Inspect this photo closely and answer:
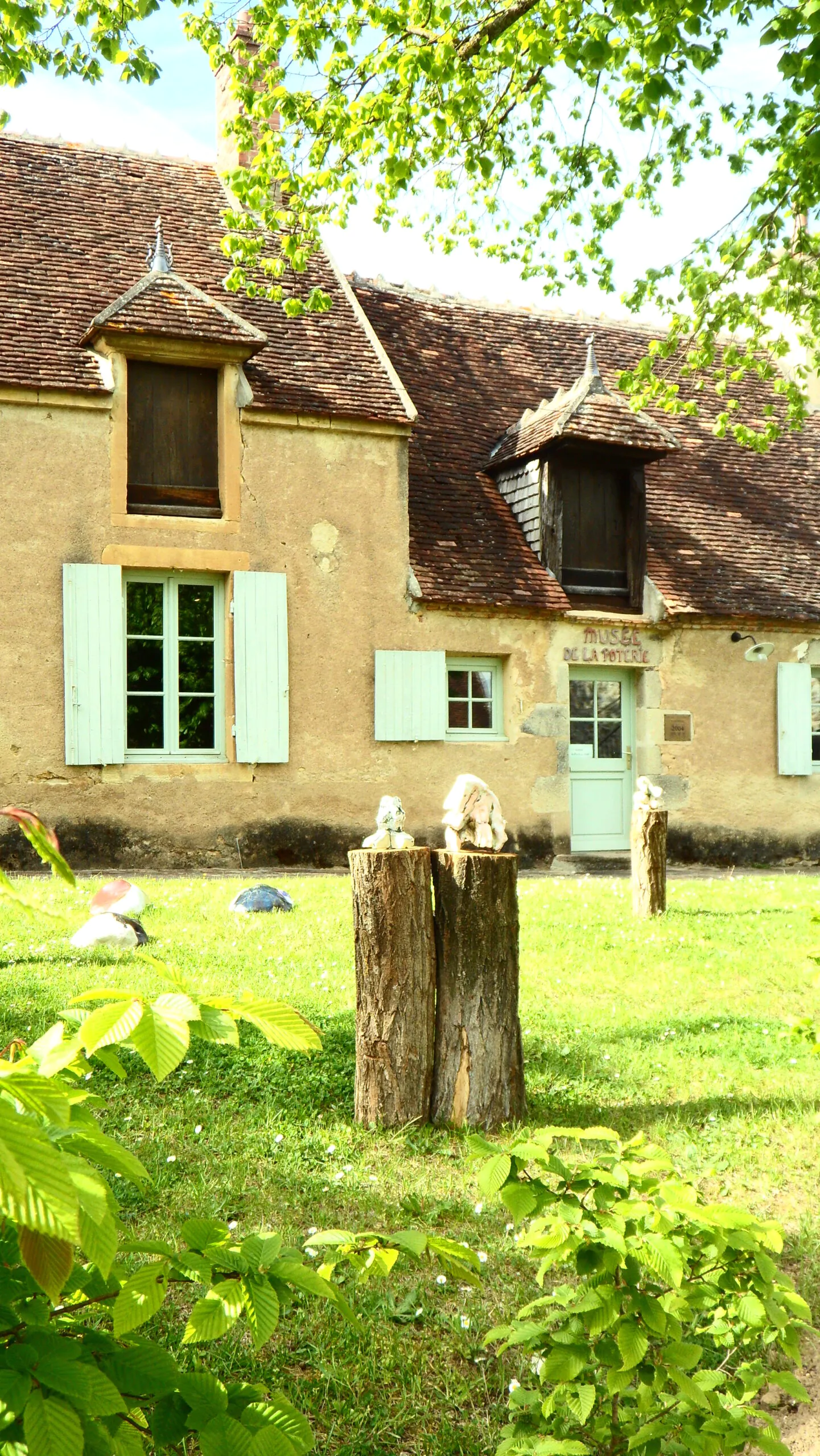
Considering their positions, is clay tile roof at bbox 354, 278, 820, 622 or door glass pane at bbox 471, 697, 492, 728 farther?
clay tile roof at bbox 354, 278, 820, 622

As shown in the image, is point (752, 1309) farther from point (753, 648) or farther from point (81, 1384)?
point (753, 648)

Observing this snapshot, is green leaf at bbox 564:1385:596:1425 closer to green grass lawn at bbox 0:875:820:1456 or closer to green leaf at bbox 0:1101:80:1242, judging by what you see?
green grass lawn at bbox 0:875:820:1456

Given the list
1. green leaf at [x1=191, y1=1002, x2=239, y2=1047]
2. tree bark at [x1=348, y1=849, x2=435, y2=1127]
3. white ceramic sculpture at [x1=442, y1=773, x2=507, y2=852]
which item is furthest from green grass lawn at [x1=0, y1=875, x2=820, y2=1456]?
white ceramic sculpture at [x1=442, y1=773, x2=507, y2=852]

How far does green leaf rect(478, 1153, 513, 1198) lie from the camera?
2.08m

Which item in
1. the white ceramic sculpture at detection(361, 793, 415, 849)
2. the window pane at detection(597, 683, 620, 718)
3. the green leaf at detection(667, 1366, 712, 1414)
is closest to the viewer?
the green leaf at detection(667, 1366, 712, 1414)

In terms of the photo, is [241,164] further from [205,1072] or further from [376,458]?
[205,1072]

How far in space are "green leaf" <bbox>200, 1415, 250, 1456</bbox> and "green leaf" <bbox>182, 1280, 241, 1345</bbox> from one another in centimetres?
11

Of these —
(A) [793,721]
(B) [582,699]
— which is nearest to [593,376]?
(B) [582,699]

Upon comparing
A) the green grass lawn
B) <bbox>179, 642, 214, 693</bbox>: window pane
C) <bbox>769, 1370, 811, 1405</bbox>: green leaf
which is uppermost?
<bbox>179, 642, 214, 693</bbox>: window pane

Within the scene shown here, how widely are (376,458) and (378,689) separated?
7.98ft

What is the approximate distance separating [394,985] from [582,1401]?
6.62 feet

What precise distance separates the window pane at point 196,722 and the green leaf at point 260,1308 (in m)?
10.1

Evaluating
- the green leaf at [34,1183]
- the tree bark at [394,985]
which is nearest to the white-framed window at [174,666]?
the tree bark at [394,985]

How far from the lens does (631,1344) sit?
1.92 metres
